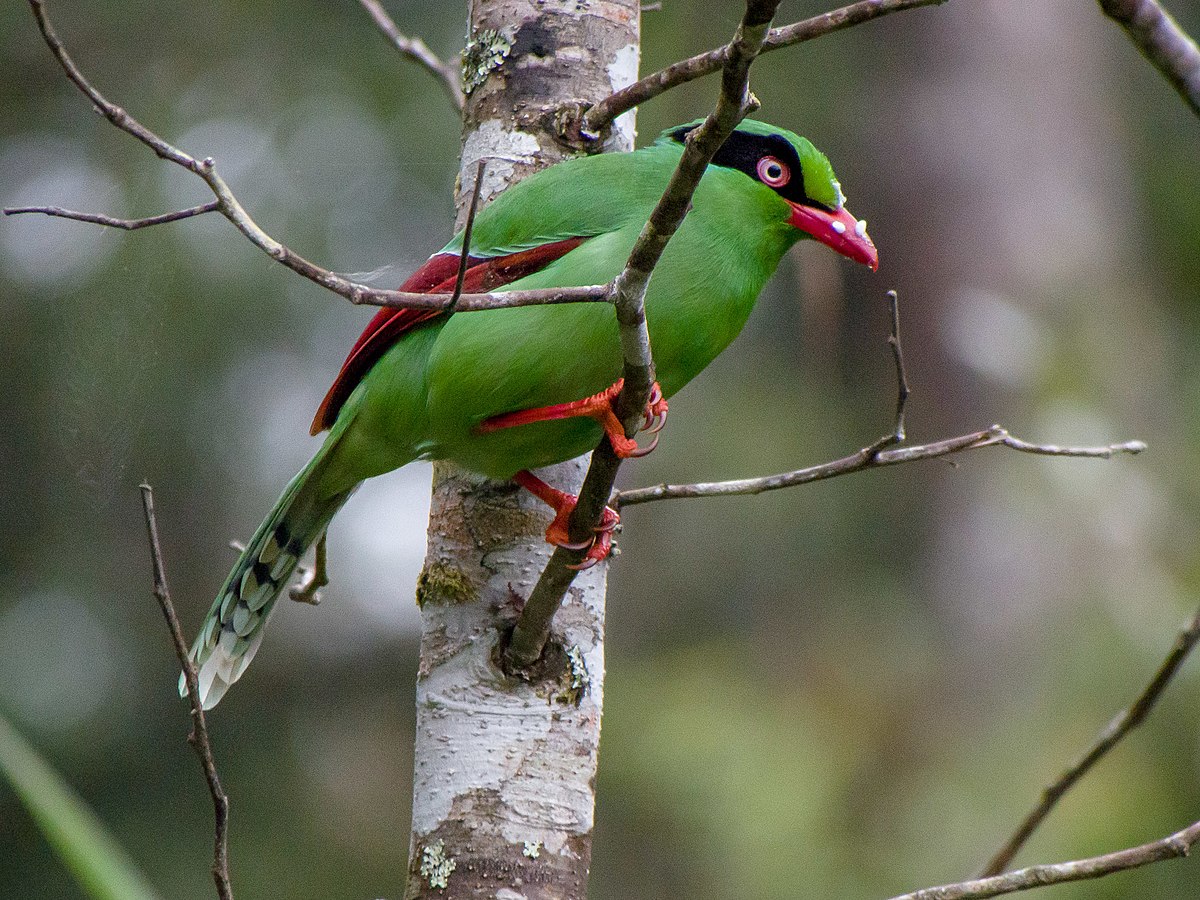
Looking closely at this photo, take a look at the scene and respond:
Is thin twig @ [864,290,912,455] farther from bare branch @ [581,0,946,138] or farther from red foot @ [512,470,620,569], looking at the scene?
red foot @ [512,470,620,569]

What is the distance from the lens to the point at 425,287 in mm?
3266

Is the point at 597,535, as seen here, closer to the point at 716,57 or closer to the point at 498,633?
the point at 498,633

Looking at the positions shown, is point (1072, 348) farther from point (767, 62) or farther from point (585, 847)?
point (585, 847)

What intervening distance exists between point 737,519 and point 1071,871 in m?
6.33

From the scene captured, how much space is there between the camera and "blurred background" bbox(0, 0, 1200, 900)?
6691mm

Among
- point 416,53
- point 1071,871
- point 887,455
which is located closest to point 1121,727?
point 1071,871

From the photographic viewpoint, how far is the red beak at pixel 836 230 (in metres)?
3.48

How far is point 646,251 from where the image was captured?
7.29 ft

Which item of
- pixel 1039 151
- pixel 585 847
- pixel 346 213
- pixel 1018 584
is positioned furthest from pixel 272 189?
pixel 1039 151

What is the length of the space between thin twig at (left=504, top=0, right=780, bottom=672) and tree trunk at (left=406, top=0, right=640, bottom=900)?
12 cm

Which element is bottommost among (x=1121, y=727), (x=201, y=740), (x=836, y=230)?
(x=1121, y=727)

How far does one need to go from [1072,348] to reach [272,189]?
473cm

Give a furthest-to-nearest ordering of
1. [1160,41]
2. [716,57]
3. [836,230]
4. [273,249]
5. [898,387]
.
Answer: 1. [836,230]
2. [898,387]
3. [716,57]
4. [273,249]
5. [1160,41]

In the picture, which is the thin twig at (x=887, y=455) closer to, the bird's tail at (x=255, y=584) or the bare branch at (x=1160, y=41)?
the bare branch at (x=1160, y=41)
